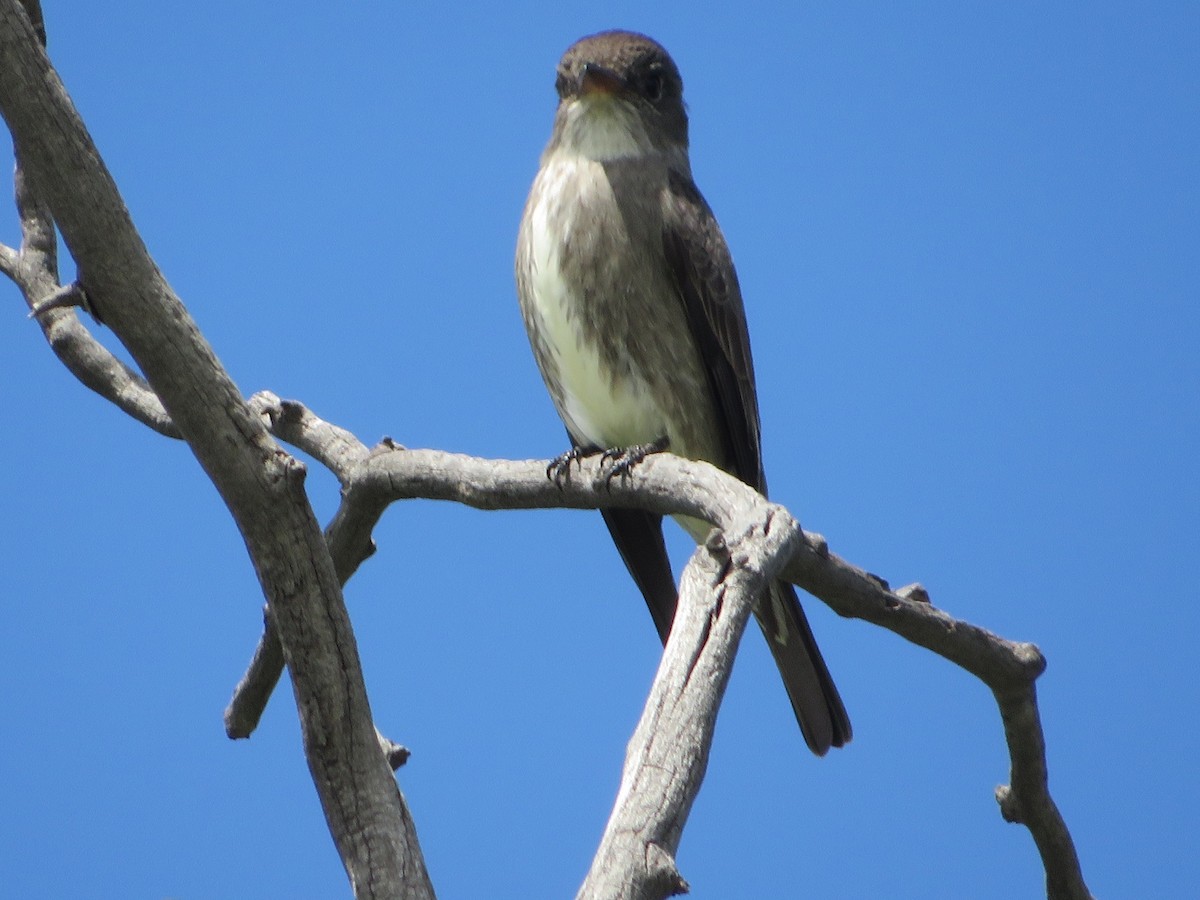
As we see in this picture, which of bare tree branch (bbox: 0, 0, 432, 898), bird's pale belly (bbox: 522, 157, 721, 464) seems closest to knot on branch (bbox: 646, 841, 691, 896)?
bare tree branch (bbox: 0, 0, 432, 898)

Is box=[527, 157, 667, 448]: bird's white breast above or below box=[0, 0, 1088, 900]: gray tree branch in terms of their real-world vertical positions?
above

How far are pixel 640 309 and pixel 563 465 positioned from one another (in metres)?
0.62

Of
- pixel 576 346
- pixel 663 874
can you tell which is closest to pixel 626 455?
pixel 576 346

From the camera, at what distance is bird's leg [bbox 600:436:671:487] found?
3340mm

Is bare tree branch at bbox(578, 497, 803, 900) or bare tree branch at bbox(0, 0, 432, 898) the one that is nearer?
bare tree branch at bbox(578, 497, 803, 900)

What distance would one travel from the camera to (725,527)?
258 centimetres

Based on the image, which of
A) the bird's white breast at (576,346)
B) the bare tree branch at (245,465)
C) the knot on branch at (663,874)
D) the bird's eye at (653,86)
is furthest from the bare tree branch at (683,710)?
the bird's eye at (653,86)

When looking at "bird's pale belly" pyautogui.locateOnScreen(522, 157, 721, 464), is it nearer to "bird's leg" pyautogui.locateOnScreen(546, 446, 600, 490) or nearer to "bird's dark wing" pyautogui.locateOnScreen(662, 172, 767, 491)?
"bird's dark wing" pyautogui.locateOnScreen(662, 172, 767, 491)

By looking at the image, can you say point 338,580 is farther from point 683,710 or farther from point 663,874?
point 663,874

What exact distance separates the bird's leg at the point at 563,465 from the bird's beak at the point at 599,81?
3.39ft

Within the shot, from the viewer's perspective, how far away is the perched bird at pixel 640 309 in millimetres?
3809

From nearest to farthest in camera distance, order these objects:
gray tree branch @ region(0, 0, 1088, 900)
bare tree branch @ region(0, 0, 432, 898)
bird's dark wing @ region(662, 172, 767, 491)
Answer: gray tree branch @ region(0, 0, 1088, 900) → bare tree branch @ region(0, 0, 432, 898) → bird's dark wing @ region(662, 172, 767, 491)

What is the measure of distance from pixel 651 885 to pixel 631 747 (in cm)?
22

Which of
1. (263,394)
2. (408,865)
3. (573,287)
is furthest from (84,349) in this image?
(408,865)
